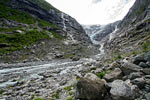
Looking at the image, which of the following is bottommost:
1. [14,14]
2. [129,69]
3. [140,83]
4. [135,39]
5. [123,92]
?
[123,92]

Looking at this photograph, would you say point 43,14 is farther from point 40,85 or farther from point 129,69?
point 129,69

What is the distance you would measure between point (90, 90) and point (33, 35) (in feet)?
302

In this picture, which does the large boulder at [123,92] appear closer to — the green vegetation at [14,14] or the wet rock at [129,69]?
the wet rock at [129,69]

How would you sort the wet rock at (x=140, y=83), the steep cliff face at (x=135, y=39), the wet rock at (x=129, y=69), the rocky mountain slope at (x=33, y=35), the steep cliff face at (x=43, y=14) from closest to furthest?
the wet rock at (x=140, y=83)
the wet rock at (x=129, y=69)
the steep cliff face at (x=135, y=39)
the rocky mountain slope at (x=33, y=35)
the steep cliff face at (x=43, y=14)

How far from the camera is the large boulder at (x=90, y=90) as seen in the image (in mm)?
6697

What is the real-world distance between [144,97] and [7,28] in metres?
98.1

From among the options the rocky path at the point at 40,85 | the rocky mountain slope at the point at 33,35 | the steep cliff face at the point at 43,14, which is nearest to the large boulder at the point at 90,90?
the rocky path at the point at 40,85

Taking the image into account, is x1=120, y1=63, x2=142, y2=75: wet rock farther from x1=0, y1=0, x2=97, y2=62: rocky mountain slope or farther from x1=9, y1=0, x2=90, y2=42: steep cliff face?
Answer: x1=9, y1=0, x2=90, y2=42: steep cliff face

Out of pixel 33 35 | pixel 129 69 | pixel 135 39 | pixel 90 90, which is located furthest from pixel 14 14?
pixel 129 69

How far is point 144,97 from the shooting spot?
18.2 feet

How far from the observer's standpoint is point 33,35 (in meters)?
89.4

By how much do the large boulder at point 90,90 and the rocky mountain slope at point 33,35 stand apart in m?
45.9

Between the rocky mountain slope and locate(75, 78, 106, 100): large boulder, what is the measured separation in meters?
45.9

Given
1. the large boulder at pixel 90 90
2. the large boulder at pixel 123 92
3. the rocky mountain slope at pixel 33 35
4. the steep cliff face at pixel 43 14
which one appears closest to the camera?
the large boulder at pixel 123 92
